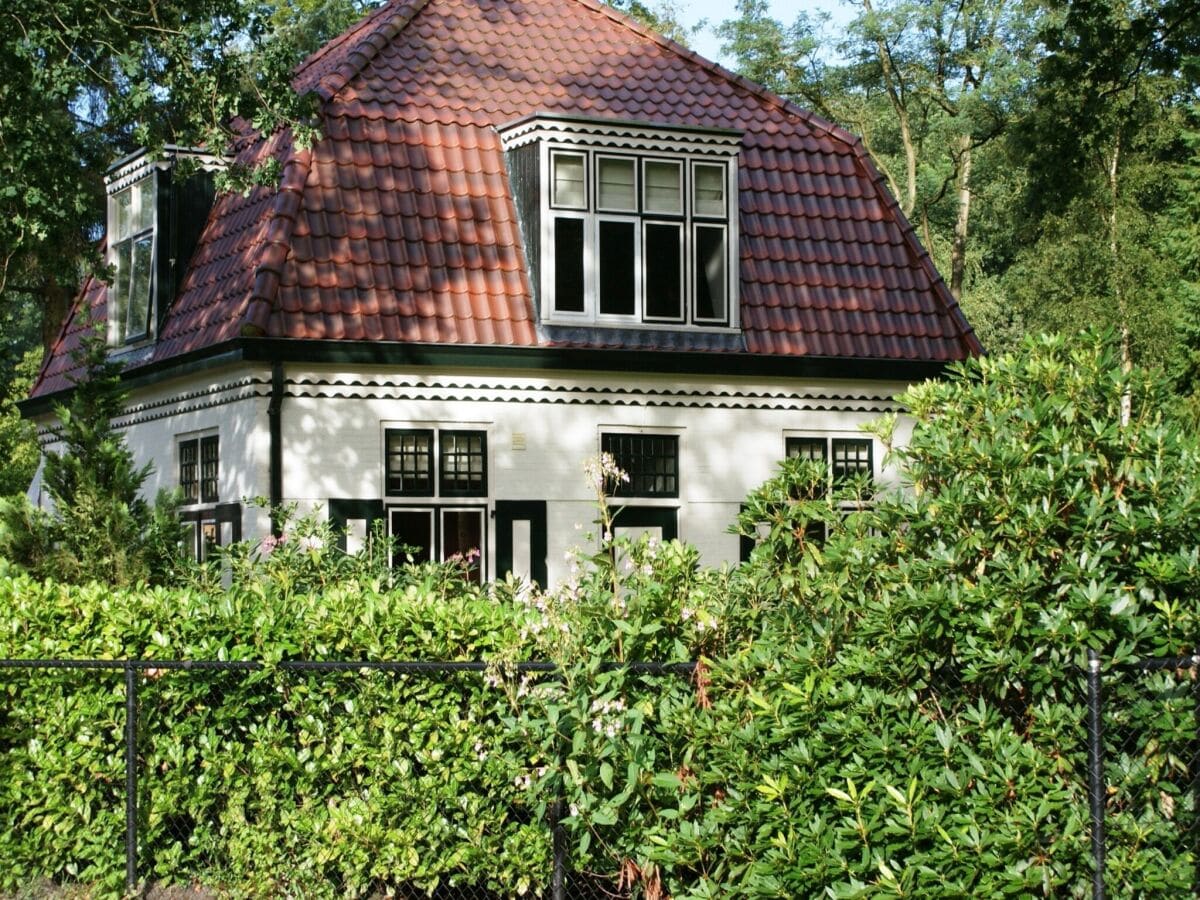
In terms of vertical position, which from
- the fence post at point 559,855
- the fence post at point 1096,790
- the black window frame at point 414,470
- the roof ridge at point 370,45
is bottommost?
the fence post at point 559,855

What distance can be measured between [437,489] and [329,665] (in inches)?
322

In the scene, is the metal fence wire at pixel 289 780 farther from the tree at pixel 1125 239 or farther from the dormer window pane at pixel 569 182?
the tree at pixel 1125 239

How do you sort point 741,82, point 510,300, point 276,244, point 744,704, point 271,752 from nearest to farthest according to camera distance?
1. point 744,704
2. point 271,752
3. point 276,244
4. point 510,300
5. point 741,82

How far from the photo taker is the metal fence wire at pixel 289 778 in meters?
9.41

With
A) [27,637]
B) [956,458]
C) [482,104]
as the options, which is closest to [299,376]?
[482,104]

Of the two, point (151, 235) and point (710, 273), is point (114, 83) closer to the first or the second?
point (151, 235)

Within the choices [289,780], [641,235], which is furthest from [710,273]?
[289,780]

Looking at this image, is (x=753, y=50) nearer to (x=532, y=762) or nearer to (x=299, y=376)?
(x=299, y=376)

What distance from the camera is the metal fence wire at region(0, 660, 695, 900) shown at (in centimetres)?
943

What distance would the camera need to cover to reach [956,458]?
26.0ft

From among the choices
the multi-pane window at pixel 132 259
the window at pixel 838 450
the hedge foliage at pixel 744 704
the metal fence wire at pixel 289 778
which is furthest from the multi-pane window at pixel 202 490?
the metal fence wire at pixel 289 778

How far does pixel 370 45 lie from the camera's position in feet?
61.7

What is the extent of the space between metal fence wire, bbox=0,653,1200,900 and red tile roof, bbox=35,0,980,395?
22.2ft

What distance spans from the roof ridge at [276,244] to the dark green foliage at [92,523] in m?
3.54
